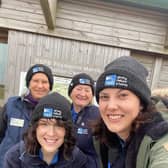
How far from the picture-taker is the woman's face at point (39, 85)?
2857 mm

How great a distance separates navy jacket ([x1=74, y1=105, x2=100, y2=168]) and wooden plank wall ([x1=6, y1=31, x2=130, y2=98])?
1.52 m

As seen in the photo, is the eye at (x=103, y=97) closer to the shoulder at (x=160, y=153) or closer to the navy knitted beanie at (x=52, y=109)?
the shoulder at (x=160, y=153)

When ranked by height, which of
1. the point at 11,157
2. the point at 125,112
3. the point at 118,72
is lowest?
the point at 11,157

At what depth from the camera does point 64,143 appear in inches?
85.4

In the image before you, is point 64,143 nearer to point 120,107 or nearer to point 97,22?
point 120,107

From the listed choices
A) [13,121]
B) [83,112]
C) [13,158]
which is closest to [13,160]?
[13,158]

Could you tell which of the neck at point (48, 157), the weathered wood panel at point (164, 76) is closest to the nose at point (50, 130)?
the neck at point (48, 157)

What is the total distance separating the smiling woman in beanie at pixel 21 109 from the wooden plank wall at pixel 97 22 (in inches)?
52.0

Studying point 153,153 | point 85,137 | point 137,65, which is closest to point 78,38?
point 85,137

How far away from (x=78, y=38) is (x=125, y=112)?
2.83 meters

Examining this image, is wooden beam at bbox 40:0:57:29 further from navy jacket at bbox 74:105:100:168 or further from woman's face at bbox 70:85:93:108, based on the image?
navy jacket at bbox 74:105:100:168

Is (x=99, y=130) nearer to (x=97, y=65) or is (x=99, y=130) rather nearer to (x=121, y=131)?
(x=121, y=131)

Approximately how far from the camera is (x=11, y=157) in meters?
2.15

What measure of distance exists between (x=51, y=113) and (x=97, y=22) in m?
2.37
